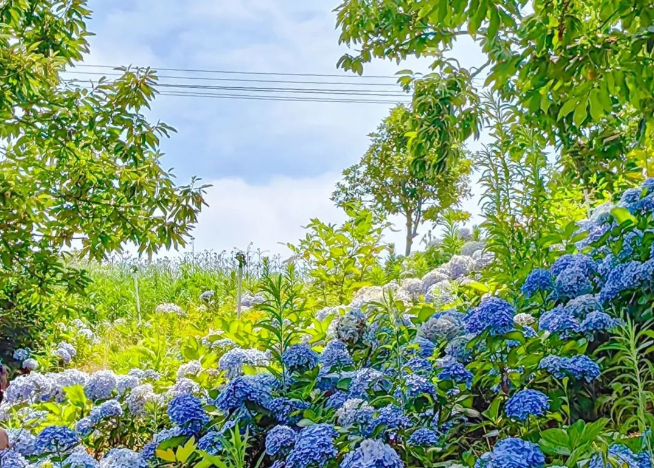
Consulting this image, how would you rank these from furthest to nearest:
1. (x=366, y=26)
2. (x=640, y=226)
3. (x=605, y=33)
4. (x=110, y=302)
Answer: (x=110, y=302), (x=366, y=26), (x=605, y=33), (x=640, y=226)

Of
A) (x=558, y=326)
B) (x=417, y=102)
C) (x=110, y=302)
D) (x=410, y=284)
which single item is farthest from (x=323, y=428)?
(x=110, y=302)

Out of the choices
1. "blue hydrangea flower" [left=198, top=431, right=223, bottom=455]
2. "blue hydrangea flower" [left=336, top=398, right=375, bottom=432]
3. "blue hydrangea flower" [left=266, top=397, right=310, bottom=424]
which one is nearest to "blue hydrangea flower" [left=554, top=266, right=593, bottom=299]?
"blue hydrangea flower" [left=336, top=398, right=375, bottom=432]

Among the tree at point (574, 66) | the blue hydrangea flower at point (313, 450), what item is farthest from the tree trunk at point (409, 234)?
the blue hydrangea flower at point (313, 450)

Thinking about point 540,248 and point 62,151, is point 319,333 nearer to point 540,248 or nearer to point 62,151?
point 540,248

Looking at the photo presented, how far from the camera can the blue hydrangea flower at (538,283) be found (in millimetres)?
1807

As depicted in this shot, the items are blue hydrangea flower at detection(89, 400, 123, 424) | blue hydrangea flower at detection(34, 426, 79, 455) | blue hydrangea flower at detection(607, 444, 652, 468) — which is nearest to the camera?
blue hydrangea flower at detection(607, 444, 652, 468)

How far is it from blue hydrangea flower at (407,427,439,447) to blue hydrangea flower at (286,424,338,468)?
7.6 inches

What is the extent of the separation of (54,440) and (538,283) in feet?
4.99

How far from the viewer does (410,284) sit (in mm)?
3152

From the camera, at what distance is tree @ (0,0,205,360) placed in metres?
2.96

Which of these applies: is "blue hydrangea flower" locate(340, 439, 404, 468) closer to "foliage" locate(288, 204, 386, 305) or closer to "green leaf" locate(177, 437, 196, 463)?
"green leaf" locate(177, 437, 196, 463)

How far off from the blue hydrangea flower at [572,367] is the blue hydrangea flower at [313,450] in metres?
0.57

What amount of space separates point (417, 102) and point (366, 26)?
3.90 feet

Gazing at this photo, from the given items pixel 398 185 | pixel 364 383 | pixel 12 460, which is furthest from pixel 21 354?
pixel 398 185
